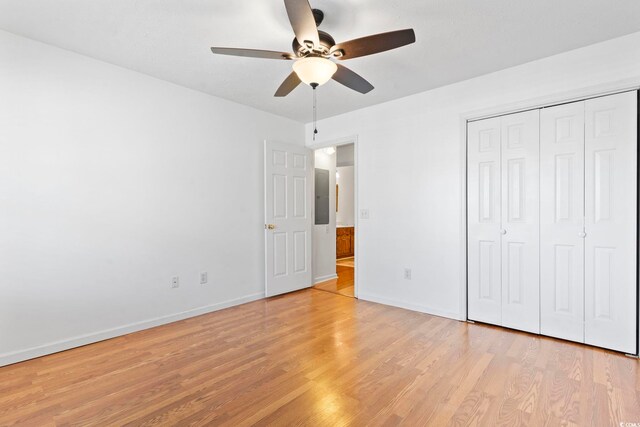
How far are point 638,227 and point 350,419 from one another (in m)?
2.63

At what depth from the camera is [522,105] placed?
2.89 meters

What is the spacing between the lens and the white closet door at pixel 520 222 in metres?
2.88

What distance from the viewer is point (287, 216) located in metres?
4.42

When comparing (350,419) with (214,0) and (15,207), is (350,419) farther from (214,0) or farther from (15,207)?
(15,207)

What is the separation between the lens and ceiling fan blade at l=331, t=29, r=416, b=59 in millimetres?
1785

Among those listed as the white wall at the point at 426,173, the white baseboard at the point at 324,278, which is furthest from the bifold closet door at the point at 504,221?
the white baseboard at the point at 324,278

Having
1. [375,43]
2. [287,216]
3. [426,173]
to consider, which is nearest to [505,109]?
[426,173]

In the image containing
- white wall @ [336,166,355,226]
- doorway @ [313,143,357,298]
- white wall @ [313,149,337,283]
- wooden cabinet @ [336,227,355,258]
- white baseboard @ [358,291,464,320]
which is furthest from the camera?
white wall @ [336,166,355,226]

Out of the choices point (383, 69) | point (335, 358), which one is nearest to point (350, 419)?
point (335, 358)

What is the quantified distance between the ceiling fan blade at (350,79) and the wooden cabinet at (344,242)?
509 cm

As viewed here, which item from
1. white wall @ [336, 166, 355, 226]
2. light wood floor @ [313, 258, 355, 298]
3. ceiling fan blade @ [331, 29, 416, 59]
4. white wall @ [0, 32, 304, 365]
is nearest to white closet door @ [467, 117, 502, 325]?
light wood floor @ [313, 258, 355, 298]

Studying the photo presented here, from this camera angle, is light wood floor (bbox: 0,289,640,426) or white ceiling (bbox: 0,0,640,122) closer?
light wood floor (bbox: 0,289,640,426)

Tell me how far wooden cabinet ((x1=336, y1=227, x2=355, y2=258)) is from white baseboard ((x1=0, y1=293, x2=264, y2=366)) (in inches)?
150

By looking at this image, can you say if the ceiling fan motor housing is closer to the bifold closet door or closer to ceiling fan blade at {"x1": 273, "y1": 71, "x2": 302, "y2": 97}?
ceiling fan blade at {"x1": 273, "y1": 71, "x2": 302, "y2": 97}
